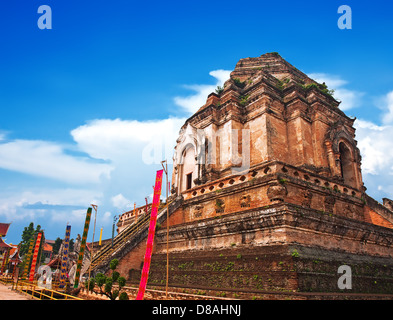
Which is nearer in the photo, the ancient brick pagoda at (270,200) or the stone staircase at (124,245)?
the ancient brick pagoda at (270,200)

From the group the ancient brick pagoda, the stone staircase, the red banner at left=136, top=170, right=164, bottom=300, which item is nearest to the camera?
the red banner at left=136, top=170, right=164, bottom=300

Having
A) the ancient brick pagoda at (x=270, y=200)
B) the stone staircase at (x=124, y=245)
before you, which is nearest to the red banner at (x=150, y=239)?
the ancient brick pagoda at (x=270, y=200)

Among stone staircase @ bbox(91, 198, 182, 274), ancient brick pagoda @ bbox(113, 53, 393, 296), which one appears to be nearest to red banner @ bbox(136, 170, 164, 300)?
ancient brick pagoda @ bbox(113, 53, 393, 296)

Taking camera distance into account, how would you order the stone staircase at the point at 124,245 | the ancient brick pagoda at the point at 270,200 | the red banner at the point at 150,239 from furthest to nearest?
the stone staircase at the point at 124,245 → the ancient brick pagoda at the point at 270,200 → the red banner at the point at 150,239

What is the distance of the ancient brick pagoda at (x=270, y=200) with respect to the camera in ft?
33.2

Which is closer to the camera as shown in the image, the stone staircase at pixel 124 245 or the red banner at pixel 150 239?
the red banner at pixel 150 239

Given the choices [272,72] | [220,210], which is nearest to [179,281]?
[220,210]

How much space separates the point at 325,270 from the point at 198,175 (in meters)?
11.2

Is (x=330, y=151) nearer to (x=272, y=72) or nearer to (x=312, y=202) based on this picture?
(x=312, y=202)

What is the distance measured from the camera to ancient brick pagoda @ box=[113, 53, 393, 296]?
33.2 ft

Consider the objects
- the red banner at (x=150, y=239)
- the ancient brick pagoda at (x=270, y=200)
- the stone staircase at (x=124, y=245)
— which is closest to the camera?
A: the red banner at (x=150, y=239)

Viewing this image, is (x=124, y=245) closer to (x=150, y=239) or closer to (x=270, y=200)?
(x=150, y=239)

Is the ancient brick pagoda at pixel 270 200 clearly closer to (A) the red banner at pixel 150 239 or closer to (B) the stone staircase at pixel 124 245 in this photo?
(B) the stone staircase at pixel 124 245

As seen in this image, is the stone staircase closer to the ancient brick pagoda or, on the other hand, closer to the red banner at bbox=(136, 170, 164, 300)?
the ancient brick pagoda
